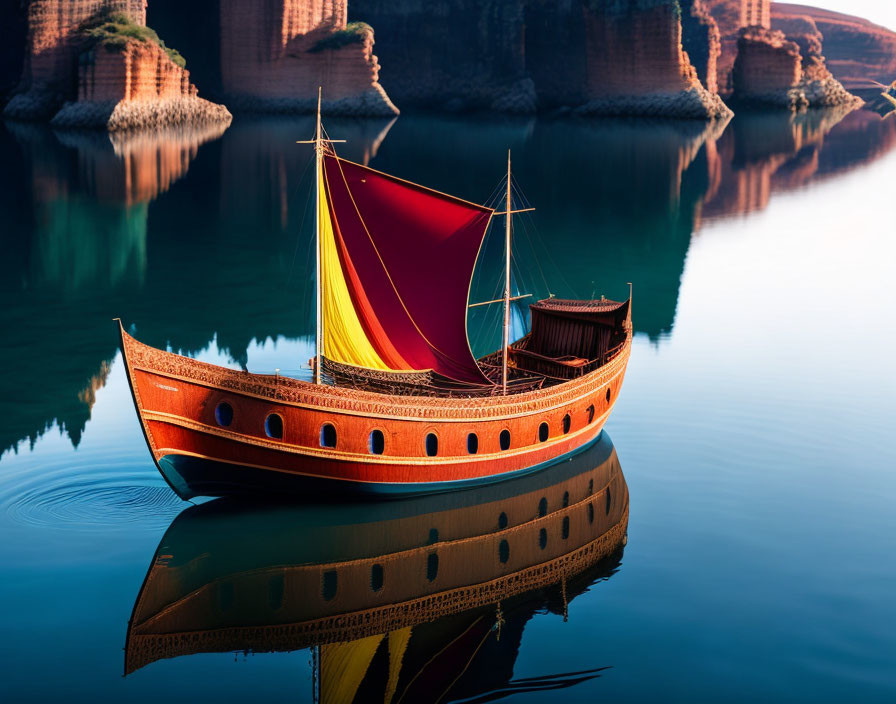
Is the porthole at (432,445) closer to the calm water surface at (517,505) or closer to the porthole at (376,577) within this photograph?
the calm water surface at (517,505)

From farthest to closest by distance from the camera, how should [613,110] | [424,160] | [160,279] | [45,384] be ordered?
[613,110]
[424,160]
[160,279]
[45,384]

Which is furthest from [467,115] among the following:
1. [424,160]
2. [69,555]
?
[69,555]

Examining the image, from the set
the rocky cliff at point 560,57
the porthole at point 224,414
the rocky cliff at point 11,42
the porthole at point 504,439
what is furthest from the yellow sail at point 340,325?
the rocky cliff at point 560,57

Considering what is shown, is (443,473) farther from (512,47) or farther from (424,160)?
(512,47)

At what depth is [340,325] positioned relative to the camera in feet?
96.0

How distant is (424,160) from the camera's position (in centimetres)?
9969

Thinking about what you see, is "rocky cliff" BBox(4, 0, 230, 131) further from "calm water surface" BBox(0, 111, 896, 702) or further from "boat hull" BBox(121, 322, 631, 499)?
"boat hull" BBox(121, 322, 631, 499)

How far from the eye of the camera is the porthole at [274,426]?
83.1 ft

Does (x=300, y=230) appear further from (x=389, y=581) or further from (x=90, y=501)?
(x=389, y=581)

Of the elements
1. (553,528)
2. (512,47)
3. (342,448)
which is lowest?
(553,528)

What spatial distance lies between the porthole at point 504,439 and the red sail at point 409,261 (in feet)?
7.76

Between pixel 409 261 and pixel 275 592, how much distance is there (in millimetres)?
9691

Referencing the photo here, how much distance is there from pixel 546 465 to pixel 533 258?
92.7ft

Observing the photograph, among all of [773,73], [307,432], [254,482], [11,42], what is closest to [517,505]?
[307,432]
